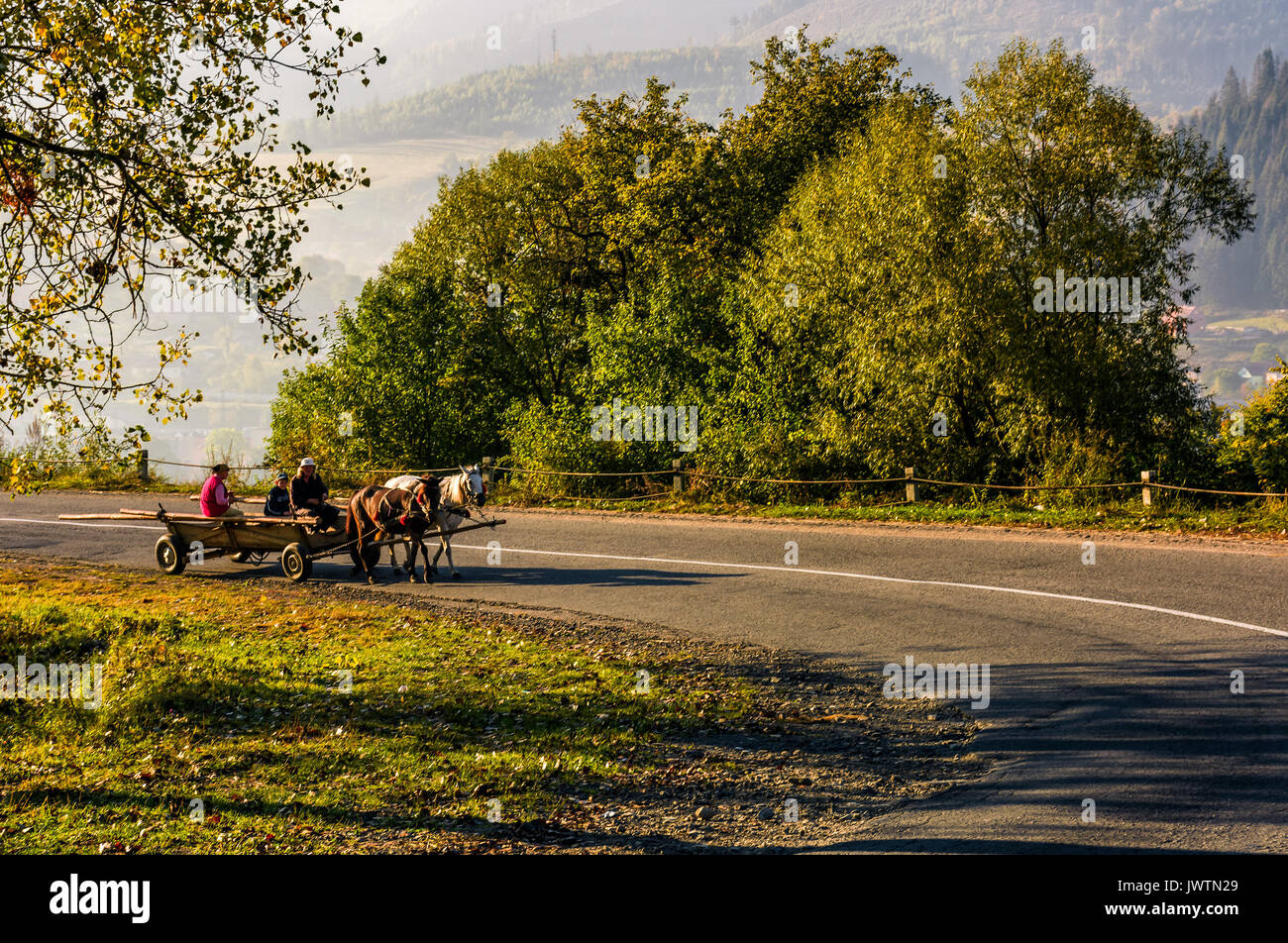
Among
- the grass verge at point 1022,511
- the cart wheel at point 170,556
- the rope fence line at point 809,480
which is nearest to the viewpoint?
the cart wheel at point 170,556

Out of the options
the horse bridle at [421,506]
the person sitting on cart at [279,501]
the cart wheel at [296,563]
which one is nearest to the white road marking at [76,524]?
the person sitting on cart at [279,501]

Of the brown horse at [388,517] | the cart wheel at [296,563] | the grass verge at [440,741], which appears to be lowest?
the grass verge at [440,741]

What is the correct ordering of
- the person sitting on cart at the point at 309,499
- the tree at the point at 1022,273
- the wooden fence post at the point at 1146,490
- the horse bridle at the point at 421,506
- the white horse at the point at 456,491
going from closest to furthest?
1. the horse bridle at the point at 421,506
2. the white horse at the point at 456,491
3. the person sitting on cart at the point at 309,499
4. the wooden fence post at the point at 1146,490
5. the tree at the point at 1022,273

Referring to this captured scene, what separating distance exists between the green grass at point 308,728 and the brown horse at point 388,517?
2.36 metres

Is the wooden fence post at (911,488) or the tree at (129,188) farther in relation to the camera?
the wooden fence post at (911,488)

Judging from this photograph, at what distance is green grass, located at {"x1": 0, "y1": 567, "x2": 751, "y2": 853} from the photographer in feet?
23.4

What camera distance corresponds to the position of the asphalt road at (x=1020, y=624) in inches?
277

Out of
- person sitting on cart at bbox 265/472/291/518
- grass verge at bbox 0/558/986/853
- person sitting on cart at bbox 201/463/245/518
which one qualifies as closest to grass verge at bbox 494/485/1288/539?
person sitting on cart at bbox 265/472/291/518

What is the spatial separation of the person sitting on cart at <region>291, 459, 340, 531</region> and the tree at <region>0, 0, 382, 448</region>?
19.9 feet

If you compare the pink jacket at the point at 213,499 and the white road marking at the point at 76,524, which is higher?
the pink jacket at the point at 213,499

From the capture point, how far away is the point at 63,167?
11.1 meters

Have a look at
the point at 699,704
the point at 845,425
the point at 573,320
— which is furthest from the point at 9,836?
the point at 573,320

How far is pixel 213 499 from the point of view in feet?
59.7

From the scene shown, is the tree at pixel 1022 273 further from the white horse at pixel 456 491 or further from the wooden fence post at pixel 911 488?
the white horse at pixel 456 491
